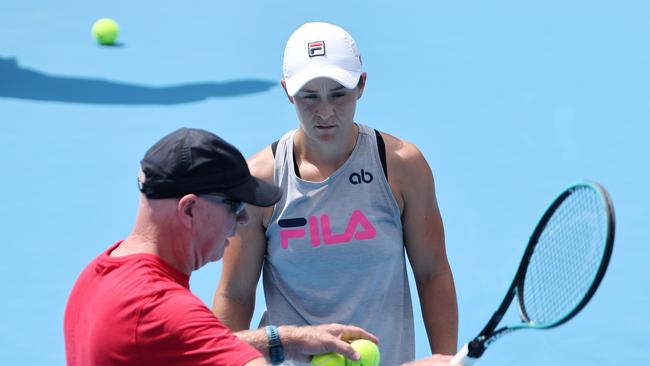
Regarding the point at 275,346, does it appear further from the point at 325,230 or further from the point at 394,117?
the point at 394,117

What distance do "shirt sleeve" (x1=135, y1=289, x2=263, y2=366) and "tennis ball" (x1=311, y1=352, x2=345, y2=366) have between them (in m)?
0.77

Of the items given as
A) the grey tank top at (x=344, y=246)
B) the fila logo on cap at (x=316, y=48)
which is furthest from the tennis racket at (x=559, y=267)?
the fila logo on cap at (x=316, y=48)

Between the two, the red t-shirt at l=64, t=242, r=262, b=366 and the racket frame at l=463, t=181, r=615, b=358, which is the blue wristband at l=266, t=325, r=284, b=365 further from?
the red t-shirt at l=64, t=242, r=262, b=366

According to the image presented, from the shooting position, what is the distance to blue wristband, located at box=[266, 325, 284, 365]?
3.09m

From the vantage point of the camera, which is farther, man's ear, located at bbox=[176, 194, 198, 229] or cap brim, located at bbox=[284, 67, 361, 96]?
cap brim, located at bbox=[284, 67, 361, 96]

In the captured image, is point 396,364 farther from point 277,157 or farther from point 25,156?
point 25,156

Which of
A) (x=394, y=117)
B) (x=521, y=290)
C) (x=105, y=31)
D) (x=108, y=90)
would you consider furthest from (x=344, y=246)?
(x=105, y=31)

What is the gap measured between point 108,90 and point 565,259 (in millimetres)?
7555

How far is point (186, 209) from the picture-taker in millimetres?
2475

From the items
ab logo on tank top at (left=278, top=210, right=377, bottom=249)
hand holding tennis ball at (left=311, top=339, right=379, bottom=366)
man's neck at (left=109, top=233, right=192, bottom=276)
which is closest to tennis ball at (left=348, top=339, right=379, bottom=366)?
hand holding tennis ball at (left=311, top=339, right=379, bottom=366)

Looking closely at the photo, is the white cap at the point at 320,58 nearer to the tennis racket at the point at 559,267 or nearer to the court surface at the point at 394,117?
the tennis racket at the point at 559,267

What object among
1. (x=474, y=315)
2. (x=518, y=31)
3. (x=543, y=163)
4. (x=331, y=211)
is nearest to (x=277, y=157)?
(x=331, y=211)

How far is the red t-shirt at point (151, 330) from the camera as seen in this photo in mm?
2299

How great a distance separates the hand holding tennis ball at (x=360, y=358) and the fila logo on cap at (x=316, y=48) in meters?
0.91
